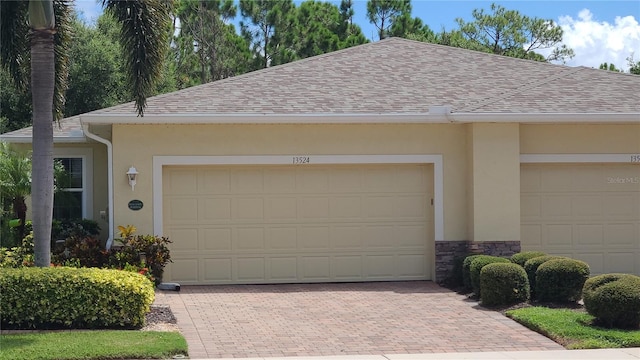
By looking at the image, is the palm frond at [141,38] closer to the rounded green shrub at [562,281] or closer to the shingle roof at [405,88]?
the shingle roof at [405,88]

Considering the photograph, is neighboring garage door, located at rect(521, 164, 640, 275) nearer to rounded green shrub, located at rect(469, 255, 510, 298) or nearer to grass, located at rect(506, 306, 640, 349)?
rounded green shrub, located at rect(469, 255, 510, 298)

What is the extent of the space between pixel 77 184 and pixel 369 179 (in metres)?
6.36

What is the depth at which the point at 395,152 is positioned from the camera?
53.1ft

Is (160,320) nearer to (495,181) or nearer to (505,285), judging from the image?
(505,285)

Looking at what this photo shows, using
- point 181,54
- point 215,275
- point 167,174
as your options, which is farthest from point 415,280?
point 181,54

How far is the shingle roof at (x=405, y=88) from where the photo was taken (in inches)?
629

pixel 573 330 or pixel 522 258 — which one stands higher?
pixel 522 258

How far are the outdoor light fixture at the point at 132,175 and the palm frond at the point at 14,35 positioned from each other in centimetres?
303

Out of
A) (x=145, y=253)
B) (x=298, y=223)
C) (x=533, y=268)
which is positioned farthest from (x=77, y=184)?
(x=533, y=268)

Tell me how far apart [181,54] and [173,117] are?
70.3 feet

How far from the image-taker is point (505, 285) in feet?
43.3

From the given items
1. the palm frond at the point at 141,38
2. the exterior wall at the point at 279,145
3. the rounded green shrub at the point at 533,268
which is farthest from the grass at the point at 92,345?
the rounded green shrub at the point at 533,268

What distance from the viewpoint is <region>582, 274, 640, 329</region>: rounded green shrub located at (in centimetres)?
1106

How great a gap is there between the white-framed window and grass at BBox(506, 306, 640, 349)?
31.6ft
